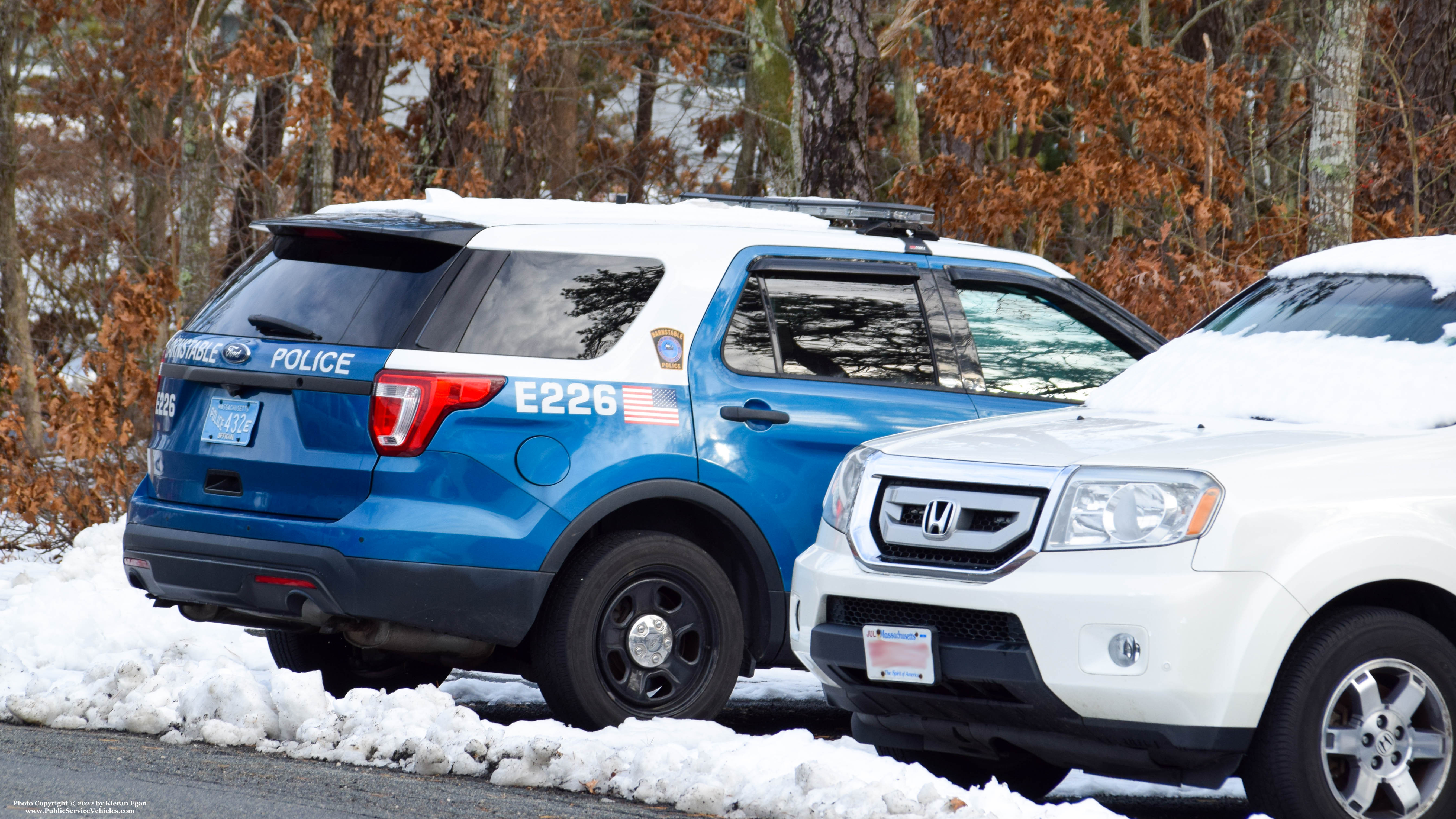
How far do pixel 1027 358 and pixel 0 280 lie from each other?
12.8 metres

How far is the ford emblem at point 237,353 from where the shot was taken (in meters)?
5.94

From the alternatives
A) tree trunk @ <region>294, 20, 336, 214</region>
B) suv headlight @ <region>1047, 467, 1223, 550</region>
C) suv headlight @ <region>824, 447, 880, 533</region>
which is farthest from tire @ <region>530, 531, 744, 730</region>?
tree trunk @ <region>294, 20, 336, 214</region>

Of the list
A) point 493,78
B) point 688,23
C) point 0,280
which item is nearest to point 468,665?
point 0,280

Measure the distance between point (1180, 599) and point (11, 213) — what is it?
48.6 ft

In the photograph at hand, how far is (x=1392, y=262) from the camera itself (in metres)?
5.82

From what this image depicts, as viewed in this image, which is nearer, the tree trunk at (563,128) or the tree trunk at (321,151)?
the tree trunk at (321,151)

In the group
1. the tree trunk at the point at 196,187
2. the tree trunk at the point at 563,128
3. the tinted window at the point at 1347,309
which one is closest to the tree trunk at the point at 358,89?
the tree trunk at the point at 196,187

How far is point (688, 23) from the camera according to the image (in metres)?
22.0

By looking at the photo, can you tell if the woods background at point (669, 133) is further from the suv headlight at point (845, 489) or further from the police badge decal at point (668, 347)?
the suv headlight at point (845, 489)

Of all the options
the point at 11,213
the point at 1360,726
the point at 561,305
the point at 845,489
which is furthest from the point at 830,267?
the point at 11,213

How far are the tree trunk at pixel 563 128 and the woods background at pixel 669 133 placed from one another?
5 cm

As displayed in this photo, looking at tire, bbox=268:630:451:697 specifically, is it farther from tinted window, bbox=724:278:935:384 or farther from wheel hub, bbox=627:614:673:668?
tinted window, bbox=724:278:935:384

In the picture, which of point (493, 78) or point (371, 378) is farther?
point (493, 78)

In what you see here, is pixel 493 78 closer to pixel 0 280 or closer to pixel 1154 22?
pixel 0 280
